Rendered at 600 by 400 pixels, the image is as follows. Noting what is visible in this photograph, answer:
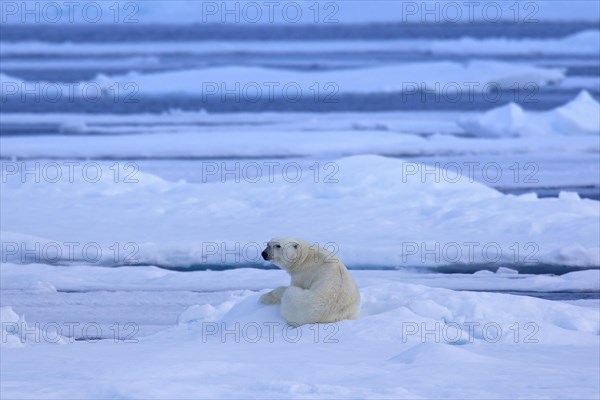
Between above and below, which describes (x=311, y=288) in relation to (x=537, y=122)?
below

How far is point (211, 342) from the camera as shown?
5.01m

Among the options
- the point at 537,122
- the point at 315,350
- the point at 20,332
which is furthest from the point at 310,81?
the point at 315,350

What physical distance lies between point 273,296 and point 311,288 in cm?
22

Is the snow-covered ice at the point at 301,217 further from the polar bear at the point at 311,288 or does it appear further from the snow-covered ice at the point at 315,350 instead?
the polar bear at the point at 311,288

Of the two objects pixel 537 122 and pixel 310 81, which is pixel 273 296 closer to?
pixel 537 122

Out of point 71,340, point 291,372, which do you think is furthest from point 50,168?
point 291,372

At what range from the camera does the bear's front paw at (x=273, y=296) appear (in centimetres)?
528

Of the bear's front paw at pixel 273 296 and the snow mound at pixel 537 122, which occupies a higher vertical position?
the snow mound at pixel 537 122

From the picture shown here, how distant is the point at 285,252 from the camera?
5.26m

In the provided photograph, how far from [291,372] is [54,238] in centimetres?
446

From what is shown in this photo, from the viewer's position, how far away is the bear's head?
5258 millimetres

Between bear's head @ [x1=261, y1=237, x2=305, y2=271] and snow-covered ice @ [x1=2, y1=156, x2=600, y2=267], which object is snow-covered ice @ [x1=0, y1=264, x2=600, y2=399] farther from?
snow-covered ice @ [x1=2, y1=156, x2=600, y2=267]

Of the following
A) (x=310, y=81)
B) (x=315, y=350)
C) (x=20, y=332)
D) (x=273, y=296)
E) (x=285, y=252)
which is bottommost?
(x=20, y=332)

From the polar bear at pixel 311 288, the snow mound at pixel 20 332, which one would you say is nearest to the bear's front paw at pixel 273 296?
the polar bear at pixel 311 288
